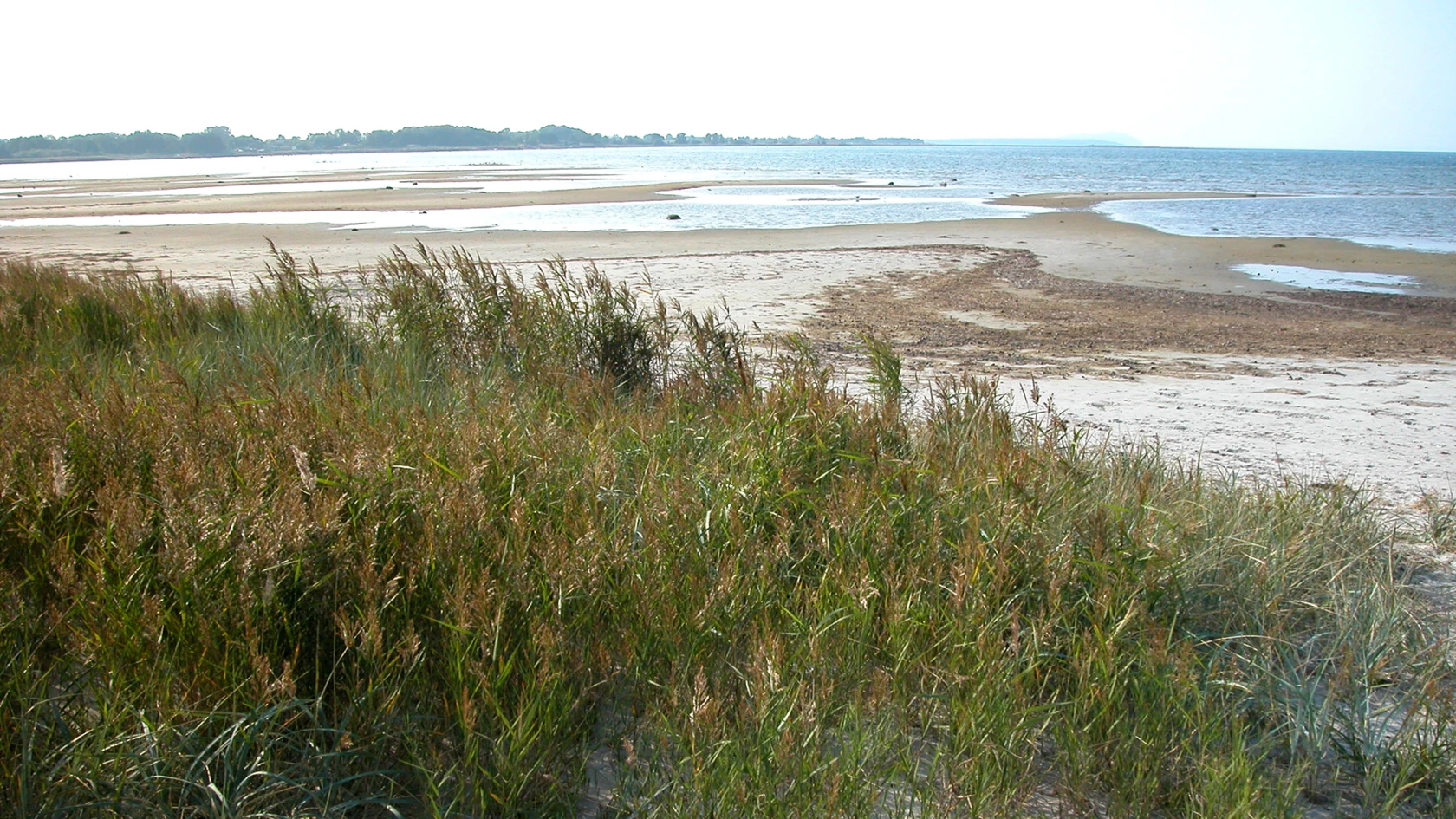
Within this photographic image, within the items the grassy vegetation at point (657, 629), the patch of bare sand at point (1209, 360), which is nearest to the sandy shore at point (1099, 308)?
the patch of bare sand at point (1209, 360)

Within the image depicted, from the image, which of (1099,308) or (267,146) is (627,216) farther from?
(267,146)

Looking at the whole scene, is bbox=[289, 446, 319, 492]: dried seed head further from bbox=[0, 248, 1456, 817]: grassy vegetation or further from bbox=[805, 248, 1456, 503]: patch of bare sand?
bbox=[805, 248, 1456, 503]: patch of bare sand

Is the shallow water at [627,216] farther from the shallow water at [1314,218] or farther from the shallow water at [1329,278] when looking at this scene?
the shallow water at [1329,278]

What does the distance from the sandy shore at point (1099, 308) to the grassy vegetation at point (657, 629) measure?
2.63m

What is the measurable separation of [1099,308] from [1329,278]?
6.04m

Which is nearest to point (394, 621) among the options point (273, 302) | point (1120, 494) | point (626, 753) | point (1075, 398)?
point (626, 753)

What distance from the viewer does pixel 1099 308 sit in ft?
40.4

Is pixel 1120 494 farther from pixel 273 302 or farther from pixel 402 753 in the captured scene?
pixel 273 302

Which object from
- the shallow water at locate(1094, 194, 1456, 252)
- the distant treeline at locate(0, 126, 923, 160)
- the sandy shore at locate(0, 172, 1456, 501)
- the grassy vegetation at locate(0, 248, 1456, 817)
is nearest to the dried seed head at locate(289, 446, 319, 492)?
the grassy vegetation at locate(0, 248, 1456, 817)

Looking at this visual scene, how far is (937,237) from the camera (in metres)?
21.1

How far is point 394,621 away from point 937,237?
782 inches

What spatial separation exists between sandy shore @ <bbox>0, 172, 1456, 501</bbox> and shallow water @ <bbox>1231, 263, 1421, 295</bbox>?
384 mm

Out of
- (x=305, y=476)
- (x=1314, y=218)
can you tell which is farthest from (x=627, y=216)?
(x=305, y=476)

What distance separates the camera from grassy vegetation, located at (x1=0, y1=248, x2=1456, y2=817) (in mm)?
2166
